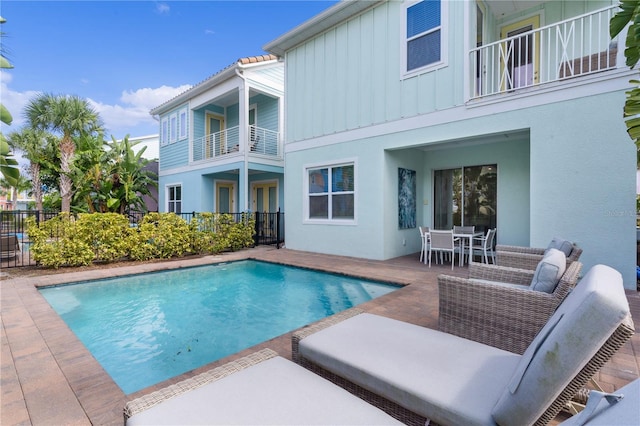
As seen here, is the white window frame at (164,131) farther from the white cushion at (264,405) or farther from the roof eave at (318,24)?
the white cushion at (264,405)

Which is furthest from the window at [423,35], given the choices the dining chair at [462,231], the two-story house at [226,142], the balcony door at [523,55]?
the two-story house at [226,142]

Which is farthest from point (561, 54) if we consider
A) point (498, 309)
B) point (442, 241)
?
point (498, 309)

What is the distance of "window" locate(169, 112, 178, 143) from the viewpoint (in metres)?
15.9

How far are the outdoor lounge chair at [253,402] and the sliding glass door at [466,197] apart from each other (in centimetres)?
841

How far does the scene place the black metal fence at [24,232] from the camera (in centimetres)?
814

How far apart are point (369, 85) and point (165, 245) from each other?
7459 millimetres

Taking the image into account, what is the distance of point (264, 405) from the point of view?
58.5 inches

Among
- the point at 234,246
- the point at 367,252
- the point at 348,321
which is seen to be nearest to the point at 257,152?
the point at 234,246

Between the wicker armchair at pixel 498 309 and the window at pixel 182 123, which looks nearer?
the wicker armchair at pixel 498 309

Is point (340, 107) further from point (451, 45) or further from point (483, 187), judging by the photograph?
point (483, 187)

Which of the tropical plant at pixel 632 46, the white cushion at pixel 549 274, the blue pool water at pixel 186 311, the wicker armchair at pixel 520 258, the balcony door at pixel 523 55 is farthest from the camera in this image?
the balcony door at pixel 523 55

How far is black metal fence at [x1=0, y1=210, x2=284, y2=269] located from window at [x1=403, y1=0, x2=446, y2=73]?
7243 mm

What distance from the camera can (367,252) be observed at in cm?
874

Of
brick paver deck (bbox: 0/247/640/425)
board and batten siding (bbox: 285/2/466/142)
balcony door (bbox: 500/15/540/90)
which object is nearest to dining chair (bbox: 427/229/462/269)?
brick paver deck (bbox: 0/247/640/425)
